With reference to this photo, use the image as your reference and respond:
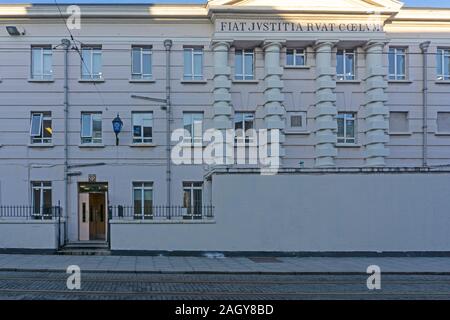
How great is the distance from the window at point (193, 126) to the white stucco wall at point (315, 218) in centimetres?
501

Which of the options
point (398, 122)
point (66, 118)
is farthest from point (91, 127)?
point (398, 122)

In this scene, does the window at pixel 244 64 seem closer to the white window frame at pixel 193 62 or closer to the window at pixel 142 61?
the white window frame at pixel 193 62

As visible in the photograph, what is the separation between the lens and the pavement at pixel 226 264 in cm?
1363

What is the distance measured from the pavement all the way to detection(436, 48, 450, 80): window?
34.4ft

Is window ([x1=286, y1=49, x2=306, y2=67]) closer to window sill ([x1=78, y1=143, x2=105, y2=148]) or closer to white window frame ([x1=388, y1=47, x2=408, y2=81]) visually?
white window frame ([x1=388, y1=47, x2=408, y2=81])

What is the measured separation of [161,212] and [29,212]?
20.1 feet

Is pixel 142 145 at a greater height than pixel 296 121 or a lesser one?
lesser

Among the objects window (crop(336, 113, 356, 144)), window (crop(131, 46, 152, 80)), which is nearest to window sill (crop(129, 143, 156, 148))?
window (crop(131, 46, 152, 80))

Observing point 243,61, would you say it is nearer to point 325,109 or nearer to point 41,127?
point 325,109

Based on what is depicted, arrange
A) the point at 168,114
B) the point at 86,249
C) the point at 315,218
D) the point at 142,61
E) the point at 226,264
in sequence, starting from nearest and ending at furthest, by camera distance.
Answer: the point at 226,264
the point at 315,218
the point at 86,249
the point at 168,114
the point at 142,61

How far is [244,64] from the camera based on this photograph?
878 inches

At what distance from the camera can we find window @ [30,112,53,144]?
21484 millimetres

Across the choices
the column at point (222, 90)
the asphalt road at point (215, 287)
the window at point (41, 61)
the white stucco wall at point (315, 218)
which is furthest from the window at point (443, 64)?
the window at point (41, 61)
